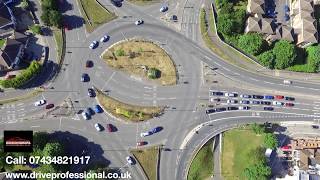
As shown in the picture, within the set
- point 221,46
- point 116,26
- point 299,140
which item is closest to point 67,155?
point 116,26

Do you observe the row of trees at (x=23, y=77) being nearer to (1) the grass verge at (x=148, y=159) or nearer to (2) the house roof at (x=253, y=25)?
(1) the grass verge at (x=148, y=159)

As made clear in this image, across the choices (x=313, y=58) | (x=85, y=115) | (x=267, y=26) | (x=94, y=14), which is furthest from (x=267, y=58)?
(x=85, y=115)

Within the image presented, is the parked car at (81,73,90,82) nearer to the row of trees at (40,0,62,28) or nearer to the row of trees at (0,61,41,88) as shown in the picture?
the row of trees at (0,61,41,88)

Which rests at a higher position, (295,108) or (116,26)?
(116,26)

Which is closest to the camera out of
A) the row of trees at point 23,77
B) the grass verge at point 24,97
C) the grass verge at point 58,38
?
the row of trees at point 23,77

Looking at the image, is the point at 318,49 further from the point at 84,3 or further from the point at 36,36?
the point at 36,36

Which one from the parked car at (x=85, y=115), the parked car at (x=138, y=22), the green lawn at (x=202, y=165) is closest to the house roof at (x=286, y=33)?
the green lawn at (x=202, y=165)

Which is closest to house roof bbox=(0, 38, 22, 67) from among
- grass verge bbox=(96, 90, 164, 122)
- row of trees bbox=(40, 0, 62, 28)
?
row of trees bbox=(40, 0, 62, 28)
